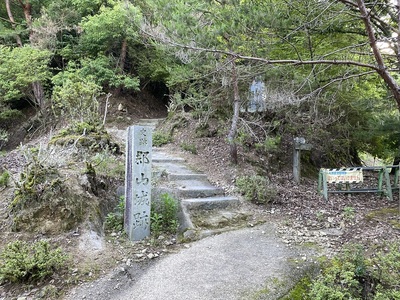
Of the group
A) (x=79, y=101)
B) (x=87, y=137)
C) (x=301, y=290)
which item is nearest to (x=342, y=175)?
(x=301, y=290)

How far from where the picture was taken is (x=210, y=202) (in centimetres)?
518

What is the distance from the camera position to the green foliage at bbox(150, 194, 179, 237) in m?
4.32

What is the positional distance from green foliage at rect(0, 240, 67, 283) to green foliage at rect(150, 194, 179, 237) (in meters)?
1.40

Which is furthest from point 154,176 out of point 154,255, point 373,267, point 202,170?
point 373,267

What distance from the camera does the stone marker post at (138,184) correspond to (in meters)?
4.06

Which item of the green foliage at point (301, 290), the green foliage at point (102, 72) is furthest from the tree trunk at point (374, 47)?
the green foliage at point (102, 72)

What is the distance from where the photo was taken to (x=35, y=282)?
3.05m

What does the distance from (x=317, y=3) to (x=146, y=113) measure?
9.60 m

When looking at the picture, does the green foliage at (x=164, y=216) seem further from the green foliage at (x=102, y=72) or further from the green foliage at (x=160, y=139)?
the green foliage at (x=102, y=72)

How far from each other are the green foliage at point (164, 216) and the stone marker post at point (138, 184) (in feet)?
0.52

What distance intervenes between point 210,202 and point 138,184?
1565mm

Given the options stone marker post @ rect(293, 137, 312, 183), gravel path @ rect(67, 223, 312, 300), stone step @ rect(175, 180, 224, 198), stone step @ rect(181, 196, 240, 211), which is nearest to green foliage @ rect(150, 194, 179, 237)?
stone step @ rect(181, 196, 240, 211)

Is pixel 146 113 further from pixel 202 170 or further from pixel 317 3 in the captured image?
pixel 317 3

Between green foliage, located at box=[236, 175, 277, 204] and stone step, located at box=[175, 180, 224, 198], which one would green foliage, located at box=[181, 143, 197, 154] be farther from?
green foliage, located at box=[236, 175, 277, 204]
